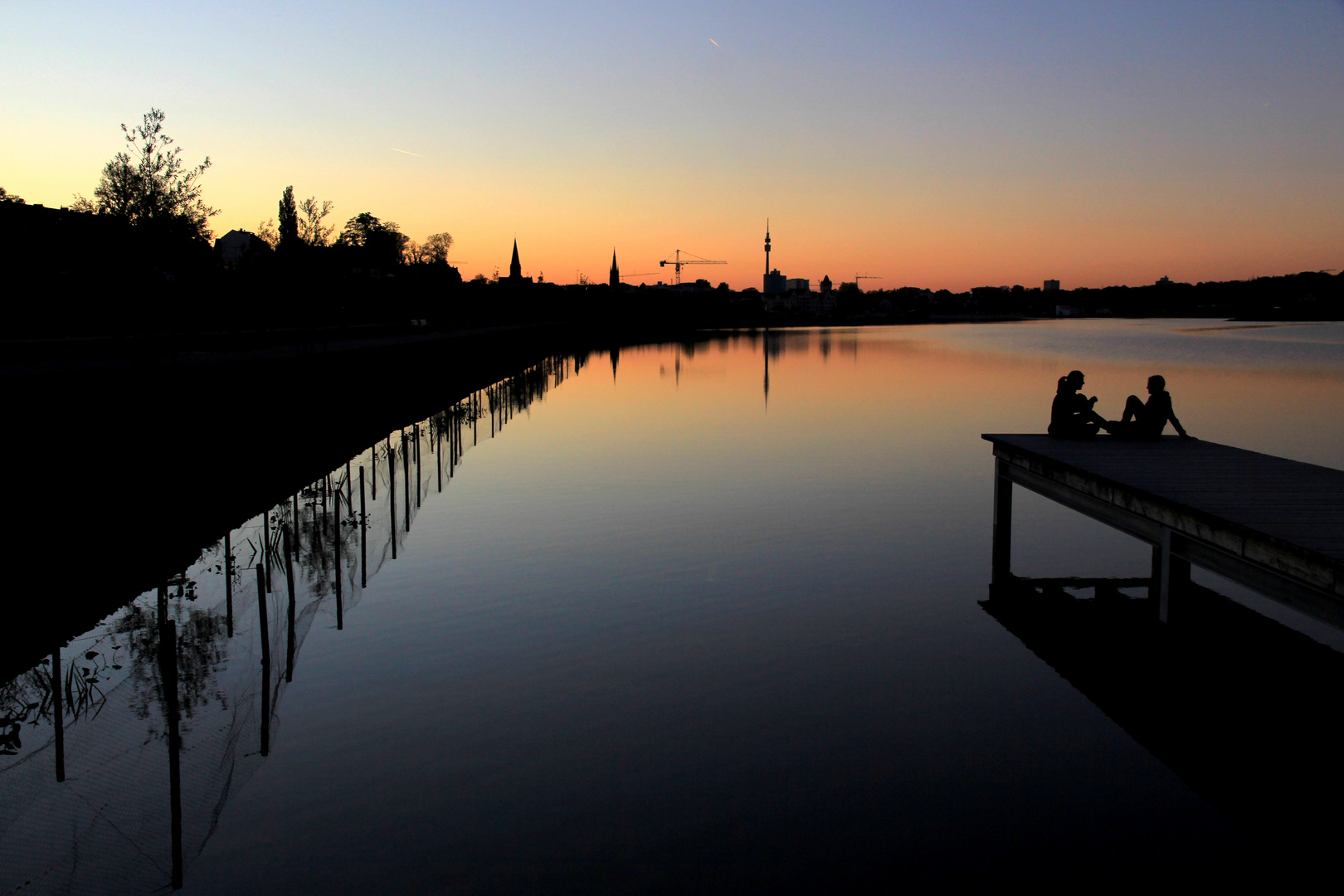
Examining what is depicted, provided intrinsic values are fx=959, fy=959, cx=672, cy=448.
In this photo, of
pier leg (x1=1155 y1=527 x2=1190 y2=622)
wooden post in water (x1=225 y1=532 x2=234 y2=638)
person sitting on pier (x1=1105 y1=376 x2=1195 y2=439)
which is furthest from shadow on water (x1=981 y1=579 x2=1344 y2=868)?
wooden post in water (x1=225 y1=532 x2=234 y2=638)

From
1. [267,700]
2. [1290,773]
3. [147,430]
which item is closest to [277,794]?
[267,700]

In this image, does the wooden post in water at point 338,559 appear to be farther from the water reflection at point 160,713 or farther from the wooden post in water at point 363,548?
the wooden post in water at point 363,548

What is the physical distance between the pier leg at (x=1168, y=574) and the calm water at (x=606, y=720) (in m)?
1.61

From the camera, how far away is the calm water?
740cm

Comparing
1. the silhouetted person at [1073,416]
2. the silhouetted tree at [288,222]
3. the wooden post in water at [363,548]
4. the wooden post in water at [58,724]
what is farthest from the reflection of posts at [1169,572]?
the silhouetted tree at [288,222]

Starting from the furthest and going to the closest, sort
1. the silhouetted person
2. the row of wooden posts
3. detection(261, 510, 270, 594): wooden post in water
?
the silhouetted person → detection(261, 510, 270, 594): wooden post in water → the row of wooden posts

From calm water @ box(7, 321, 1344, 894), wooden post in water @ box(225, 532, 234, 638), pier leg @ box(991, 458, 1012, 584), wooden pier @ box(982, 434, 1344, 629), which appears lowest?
calm water @ box(7, 321, 1344, 894)

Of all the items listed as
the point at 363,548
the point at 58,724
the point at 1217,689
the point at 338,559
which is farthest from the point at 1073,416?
the point at 58,724

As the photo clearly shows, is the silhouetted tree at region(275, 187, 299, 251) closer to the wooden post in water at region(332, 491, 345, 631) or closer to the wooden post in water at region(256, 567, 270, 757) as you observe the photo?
the wooden post in water at region(332, 491, 345, 631)

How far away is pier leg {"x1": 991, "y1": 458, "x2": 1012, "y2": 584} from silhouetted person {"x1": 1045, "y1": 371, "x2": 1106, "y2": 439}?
4.01 ft

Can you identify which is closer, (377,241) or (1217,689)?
(1217,689)

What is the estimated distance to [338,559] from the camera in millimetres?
15156

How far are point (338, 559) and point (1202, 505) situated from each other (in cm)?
1207

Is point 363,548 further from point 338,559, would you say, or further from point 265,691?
point 265,691
